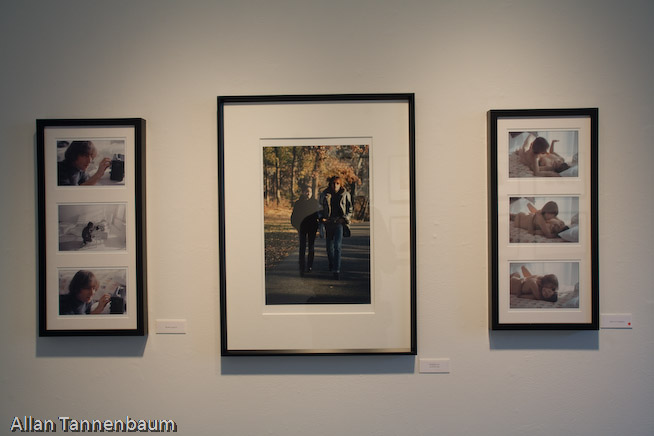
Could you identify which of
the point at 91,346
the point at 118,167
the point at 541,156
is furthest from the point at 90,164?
the point at 541,156

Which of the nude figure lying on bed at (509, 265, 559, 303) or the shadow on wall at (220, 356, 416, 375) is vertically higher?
the nude figure lying on bed at (509, 265, 559, 303)

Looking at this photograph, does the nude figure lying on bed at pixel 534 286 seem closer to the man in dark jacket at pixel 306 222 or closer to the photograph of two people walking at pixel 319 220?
the photograph of two people walking at pixel 319 220

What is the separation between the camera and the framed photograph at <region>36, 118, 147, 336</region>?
170 centimetres

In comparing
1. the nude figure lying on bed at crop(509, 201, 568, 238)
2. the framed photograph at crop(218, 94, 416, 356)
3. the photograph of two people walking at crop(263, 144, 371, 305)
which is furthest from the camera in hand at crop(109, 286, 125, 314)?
the nude figure lying on bed at crop(509, 201, 568, 238)

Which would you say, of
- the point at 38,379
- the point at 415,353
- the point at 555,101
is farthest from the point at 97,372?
the point at 555,101

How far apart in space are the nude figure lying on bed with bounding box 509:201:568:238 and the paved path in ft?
2.14

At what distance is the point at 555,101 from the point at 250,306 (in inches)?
62.6

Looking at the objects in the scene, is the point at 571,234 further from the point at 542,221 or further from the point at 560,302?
the point at 560,302

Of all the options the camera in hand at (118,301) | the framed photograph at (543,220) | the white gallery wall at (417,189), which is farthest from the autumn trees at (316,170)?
the camera in hand at (118,301)

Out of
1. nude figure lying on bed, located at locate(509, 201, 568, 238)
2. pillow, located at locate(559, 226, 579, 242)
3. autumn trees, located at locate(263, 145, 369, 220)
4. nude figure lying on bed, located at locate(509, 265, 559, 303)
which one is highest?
autumn trees, located at locate(263, 145, 369, 220)

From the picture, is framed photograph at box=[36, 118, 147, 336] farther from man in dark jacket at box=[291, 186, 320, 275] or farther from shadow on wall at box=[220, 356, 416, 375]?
man in dark jacket at box=[291, 186, 320, 275]

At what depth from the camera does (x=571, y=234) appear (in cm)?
167

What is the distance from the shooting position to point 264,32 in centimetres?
172

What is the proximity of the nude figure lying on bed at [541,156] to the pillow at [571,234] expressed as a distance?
0.24 m
